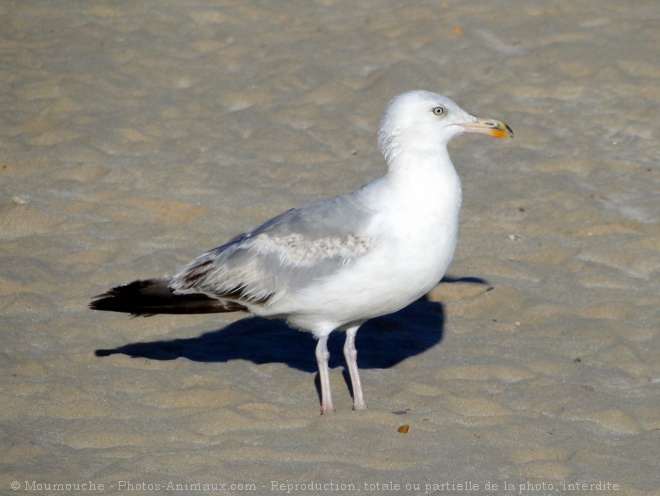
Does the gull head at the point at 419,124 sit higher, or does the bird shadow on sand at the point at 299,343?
the gull head at the point at 419,124

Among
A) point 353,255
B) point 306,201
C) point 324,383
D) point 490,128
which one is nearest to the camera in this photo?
point 353,255

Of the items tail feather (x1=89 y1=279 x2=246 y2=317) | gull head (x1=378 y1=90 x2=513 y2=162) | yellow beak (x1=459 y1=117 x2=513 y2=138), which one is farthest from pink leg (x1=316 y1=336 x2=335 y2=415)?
yellow beak (x1=459 y1=117 x2=513 y2=138)

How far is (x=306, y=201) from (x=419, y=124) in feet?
8.41

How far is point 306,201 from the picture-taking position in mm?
8031

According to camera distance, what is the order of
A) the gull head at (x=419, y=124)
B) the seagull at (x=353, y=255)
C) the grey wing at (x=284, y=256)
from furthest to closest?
the gull head at (x=419, y=124), the grey wing at (x=284, y=256), the seagull at (x=353, y=255)

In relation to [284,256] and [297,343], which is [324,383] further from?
[297,343]

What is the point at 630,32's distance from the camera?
1006cm

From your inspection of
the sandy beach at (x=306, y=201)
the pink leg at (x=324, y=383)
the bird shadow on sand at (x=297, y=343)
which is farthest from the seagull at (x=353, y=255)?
the bird shadow on sand at (x=297, y=343)

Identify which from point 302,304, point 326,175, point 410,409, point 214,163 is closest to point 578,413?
point 410,409

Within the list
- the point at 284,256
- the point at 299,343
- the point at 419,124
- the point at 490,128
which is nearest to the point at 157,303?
the point at 284,256

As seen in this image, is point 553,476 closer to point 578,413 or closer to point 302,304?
point 578,413

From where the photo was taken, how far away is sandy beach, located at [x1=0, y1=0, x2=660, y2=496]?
4891 millimetres

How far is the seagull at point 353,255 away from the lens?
5324mm

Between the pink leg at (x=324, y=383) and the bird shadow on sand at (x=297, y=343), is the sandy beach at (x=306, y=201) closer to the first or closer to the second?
the bird shadow on sand at (x=297, y=343)
